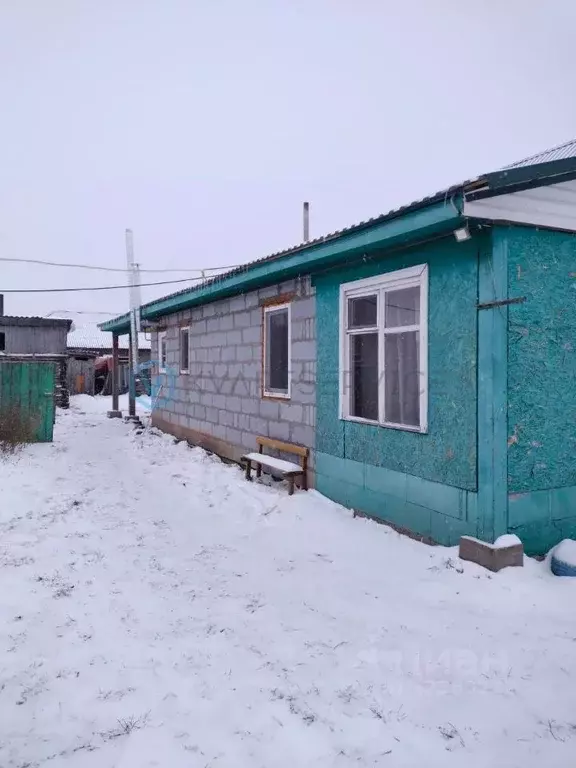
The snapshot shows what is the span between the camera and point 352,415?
253 inches

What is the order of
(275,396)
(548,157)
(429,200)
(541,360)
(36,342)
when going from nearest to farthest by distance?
(429,200) → (541,360) → (548,157) → (275,396) → (36,342)

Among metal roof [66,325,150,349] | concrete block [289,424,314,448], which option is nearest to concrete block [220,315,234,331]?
concrete block [289,424,314,448]

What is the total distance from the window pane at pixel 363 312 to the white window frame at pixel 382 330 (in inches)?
2.4

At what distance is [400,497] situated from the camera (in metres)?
5.56

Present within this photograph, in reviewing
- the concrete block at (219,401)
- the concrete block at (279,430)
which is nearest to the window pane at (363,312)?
the concrete block at (279,430)

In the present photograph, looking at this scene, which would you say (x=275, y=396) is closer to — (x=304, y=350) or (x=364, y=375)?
(x=304, y=350)

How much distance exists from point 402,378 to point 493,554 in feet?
6.75

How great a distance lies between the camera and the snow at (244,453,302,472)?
7.07 meters

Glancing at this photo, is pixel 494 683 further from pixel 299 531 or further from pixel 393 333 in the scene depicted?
pixel 393 333

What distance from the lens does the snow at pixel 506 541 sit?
4359mm

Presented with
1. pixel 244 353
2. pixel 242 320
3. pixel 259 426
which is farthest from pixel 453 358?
pixel 242 320

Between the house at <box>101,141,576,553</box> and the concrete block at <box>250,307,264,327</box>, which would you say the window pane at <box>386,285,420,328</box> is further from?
the concrete block at <box>250,307,264,327</box>

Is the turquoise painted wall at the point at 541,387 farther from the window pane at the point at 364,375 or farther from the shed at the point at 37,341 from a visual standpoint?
the shed at the point at 37,341

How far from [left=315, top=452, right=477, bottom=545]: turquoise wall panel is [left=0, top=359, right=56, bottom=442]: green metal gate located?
22.9ft
